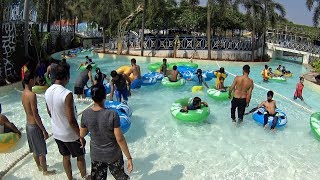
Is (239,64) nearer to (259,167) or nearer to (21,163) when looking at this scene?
(259,167)

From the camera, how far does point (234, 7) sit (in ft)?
82.9

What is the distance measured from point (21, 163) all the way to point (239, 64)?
1997cm

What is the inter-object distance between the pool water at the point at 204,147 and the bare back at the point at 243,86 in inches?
43.9

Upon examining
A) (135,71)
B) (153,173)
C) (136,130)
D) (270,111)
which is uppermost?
(135,71)

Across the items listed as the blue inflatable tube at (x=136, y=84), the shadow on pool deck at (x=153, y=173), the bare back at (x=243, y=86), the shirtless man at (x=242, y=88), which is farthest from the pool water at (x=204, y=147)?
the bare back at (x=243, y=86)

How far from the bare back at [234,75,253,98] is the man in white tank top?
4.87 meters

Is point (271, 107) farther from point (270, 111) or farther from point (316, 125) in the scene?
point (316, 125)

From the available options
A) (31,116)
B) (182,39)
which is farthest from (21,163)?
(182,39)

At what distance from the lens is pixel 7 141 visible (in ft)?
22.3

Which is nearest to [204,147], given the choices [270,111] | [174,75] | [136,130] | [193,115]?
[193,115]

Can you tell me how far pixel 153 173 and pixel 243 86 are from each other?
3502 mm

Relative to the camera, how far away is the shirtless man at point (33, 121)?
495cm

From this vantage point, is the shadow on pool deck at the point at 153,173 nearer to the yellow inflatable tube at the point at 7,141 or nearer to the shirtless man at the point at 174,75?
→ the yellow inflatable tube at the point at 7,141

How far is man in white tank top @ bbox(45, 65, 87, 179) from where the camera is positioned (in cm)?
438
